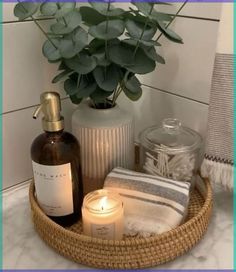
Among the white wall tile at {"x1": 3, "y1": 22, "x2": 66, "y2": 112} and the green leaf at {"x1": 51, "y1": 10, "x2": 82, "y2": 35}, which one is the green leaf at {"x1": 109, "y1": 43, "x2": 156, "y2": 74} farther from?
the white wall tile at {"x1": 3, "y1": 22, "x2": 66, "y2": 112}

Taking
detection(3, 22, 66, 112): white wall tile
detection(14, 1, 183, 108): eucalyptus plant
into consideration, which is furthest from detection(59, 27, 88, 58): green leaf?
detection(3, 22, 66, 112): white wall tile

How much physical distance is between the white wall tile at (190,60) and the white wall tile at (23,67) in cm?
23

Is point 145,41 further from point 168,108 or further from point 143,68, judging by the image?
point 168,108

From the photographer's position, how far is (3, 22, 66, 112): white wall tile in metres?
0.72

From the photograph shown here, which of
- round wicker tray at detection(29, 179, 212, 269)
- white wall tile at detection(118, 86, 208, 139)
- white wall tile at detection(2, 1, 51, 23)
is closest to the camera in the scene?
round wicker tray at detection(29, 179, 212, 269)

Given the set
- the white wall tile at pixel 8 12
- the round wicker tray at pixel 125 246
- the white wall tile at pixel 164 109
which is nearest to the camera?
the round wicker tray at pixel 125 246

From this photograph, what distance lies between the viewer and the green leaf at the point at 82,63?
636 mm

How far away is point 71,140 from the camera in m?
0.67

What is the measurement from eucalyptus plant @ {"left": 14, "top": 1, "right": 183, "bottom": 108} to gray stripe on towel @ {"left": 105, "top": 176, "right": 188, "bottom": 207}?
15cm

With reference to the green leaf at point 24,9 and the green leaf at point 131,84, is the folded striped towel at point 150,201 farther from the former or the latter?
the green leaf at point 24,9

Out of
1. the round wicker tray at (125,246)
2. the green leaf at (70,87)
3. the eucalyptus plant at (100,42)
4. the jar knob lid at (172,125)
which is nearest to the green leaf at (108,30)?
the eucalyptus plant at (100,42)

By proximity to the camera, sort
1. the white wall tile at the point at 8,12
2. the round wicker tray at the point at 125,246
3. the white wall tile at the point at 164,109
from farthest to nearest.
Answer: the white wall tile at the point at 164,109 < the white wall tile at the point at 8,12 < the round wicker tray at the point at 125,246

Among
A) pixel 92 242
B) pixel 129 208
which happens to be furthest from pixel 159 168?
pixel 92 242

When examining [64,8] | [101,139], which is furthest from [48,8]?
[101,139]
